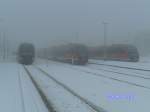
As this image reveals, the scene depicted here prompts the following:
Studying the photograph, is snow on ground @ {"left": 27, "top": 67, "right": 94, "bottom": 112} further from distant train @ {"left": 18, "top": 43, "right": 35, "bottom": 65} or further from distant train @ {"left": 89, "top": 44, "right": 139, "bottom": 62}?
distant train @ {"left": 89, "top": 44, "right": 139, "bottom": 62}

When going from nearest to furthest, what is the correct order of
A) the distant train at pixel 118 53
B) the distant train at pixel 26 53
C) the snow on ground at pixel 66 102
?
1. the snow on ground at pixel 66 102
2. the distant train at pixel 26 53
3. the distant train at pixel 118 53

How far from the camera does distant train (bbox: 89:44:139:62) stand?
58.6m

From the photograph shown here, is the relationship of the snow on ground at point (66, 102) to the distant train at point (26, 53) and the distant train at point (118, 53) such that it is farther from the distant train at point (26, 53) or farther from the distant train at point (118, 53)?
the distant train at point (118, 53)

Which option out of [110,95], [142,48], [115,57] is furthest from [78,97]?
[142,48]

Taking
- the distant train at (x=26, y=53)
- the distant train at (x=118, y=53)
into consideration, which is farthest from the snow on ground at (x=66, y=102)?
the distant train at (x=118, y=53)

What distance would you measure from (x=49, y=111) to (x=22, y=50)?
4483 cm

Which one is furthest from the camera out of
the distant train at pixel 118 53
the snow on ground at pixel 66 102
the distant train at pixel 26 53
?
the distant train at pixel 118 53

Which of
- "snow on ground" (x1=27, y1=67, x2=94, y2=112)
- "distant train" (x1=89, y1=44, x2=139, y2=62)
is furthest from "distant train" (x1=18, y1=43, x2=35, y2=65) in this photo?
"snow on ground" (x1=27, y1=67, x2=94, y2=112)

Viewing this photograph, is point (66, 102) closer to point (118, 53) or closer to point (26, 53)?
point (26, 53)

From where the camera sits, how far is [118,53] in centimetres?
6347

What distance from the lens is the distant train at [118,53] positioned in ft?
192

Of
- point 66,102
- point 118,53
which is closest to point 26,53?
point 118,53

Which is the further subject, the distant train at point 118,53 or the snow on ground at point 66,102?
the distant train at point 118,53

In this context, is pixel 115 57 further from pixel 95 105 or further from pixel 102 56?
pixel 95 105
